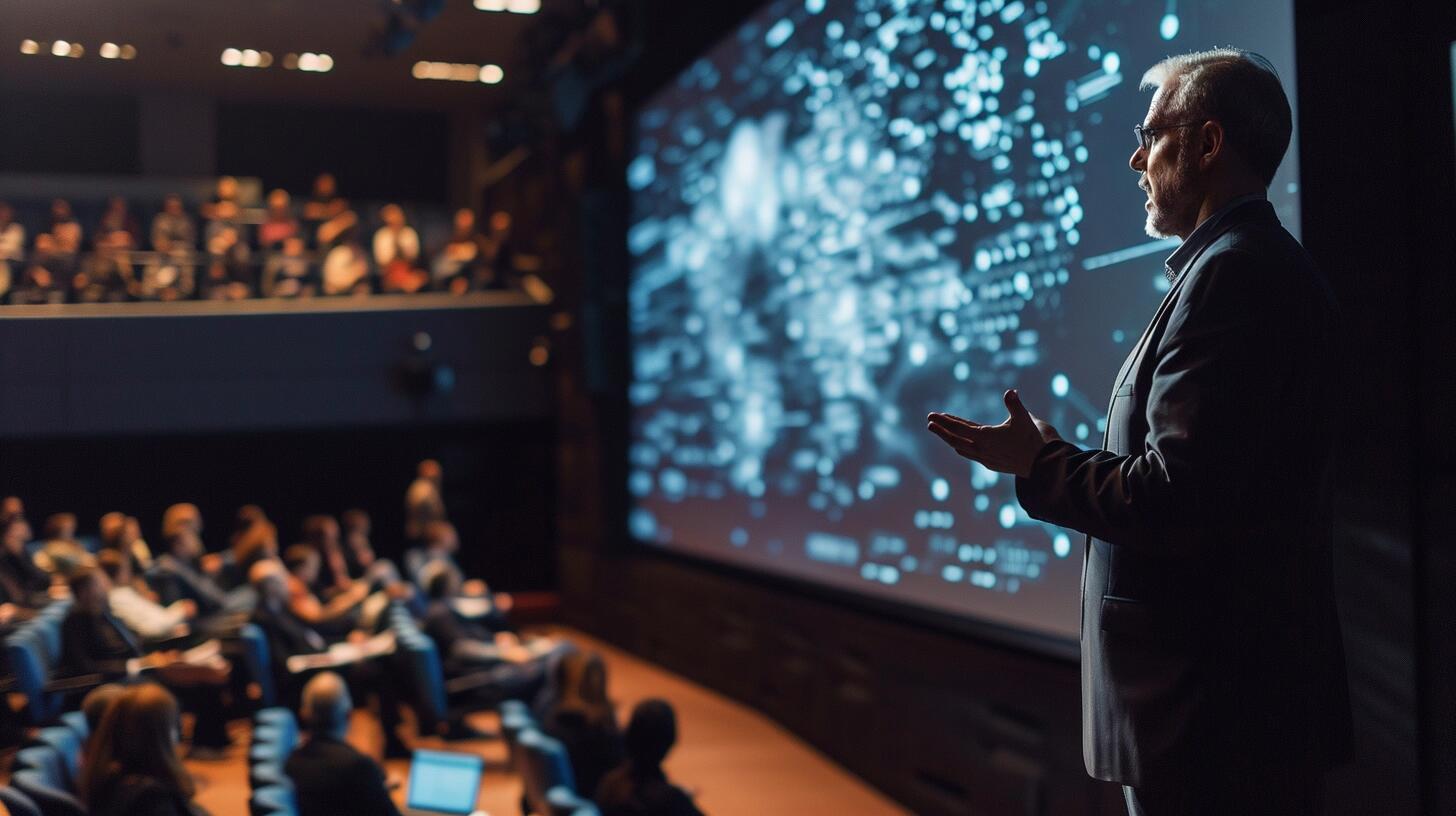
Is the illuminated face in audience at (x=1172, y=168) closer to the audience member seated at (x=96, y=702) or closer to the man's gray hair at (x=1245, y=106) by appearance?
the man's gray hair at (x=1245, y=106)

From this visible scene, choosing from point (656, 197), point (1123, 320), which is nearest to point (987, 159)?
point (1123, 320)

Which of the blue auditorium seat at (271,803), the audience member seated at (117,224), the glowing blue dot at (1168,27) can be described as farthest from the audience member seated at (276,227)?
the glowing blue dot at (1168,27)

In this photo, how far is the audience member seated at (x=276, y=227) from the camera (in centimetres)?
1203

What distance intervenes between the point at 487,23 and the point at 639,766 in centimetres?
1010

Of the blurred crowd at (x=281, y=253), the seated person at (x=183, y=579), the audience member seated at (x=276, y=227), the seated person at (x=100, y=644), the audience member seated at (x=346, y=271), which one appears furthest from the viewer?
the audience member seated at (x=276, y=227)

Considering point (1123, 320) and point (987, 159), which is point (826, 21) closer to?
point (987, 159)

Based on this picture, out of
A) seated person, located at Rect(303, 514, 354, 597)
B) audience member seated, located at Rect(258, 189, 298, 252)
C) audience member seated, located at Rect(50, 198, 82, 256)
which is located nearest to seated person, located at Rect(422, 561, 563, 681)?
seated person, located at Rect(303, 514, 354, 597)

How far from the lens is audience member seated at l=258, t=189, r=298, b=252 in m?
12.0

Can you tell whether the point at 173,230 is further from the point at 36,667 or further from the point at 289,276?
the point at 36,667

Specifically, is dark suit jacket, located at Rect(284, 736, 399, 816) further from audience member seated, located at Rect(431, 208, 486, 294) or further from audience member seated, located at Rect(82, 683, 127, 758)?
audience member seated, located at Rect(431, 208, 486, 294)

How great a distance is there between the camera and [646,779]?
3.32 m

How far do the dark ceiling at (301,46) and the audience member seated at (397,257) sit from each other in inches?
67.3

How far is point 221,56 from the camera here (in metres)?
12.5

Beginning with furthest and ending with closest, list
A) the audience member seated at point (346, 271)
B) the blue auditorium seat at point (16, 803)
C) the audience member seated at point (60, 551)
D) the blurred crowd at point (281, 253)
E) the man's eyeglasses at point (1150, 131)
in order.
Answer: the audience member seated at point (346, 271), the blurred crowd at point (281, 253), the audience member seated at point (60, 551), the blue auditorium seat at point (16, 803), the man's eyeglasses at point (1150, 131)
